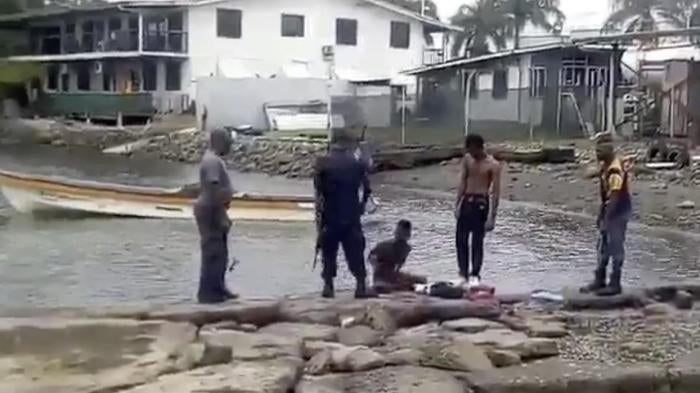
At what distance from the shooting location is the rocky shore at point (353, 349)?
7.53m

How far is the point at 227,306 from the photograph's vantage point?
1005 centimetres

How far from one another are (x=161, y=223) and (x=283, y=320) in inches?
A: 486

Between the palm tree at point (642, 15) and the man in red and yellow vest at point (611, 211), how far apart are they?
1718 inches

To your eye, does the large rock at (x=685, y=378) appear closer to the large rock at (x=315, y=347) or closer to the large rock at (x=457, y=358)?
the large rock at (x=457, y=358)

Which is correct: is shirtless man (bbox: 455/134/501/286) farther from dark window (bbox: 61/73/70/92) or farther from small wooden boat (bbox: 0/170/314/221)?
dark window (bbox: 61/73/70/92)

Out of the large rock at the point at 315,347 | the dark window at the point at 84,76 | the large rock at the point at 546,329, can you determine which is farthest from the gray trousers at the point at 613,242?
the dark window at the point at 84,76

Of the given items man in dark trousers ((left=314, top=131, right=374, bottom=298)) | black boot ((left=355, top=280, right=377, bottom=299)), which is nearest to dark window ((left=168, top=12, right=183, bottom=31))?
man in dark trousers ((left=314, top=131, right=374, bottom=298))

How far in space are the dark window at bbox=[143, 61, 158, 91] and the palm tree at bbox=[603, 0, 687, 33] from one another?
857 inches

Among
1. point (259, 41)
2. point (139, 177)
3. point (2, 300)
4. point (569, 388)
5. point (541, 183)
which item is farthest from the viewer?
point (259, 41)

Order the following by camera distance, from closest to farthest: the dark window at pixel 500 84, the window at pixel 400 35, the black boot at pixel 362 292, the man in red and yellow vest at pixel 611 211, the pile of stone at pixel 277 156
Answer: the black boot at pixel 362 292, the man in red and yellow vest at pixel 611 211, the pile of stone at pixel 277 156, the dark window at pixel 500 84, the window at pixel 400 35

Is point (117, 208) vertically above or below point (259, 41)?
below

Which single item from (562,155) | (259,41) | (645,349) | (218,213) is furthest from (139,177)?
(645,349)

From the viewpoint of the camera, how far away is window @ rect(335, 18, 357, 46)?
182ft

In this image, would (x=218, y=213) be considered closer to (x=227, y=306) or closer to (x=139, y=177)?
(x=227, y=306)
